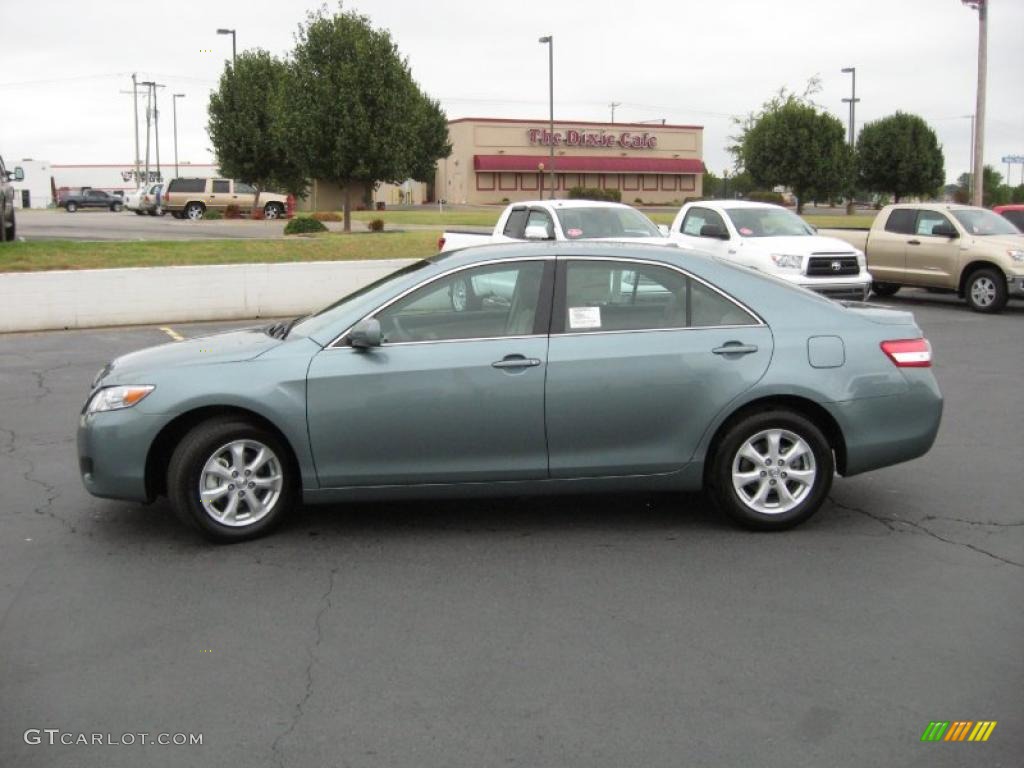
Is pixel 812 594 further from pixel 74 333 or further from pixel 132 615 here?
pixel 74 333

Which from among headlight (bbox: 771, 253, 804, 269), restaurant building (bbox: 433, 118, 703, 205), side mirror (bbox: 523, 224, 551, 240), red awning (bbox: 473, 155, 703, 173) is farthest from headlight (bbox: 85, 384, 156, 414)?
red awning (bbox: 473, 155, 703, 173)

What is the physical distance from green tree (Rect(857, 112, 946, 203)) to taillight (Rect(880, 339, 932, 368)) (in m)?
57.8

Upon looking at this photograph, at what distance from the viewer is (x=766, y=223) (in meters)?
18.2

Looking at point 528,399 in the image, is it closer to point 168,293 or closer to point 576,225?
point 576,225

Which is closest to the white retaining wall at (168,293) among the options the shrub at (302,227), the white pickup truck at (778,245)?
the white pickup truck at (778,245)

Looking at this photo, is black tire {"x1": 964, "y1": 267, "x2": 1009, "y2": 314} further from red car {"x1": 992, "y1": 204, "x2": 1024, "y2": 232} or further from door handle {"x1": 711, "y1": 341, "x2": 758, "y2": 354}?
door handle {"x1": 711, "y1": 341, "x2": 758, "y2": 354}

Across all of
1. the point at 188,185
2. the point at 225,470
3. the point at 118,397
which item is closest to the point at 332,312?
the point at 225,470

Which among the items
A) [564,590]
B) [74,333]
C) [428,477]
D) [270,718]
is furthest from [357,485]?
[74,333]

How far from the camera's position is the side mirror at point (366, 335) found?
582 centimetres

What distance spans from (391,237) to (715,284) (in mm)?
19537

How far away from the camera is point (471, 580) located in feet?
17.7

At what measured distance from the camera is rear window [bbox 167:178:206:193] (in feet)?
161

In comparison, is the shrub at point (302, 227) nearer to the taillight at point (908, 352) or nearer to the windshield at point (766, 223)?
the windshield at point (766, 223)

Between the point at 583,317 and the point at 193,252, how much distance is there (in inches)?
631
